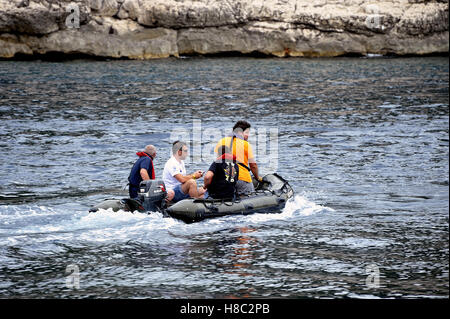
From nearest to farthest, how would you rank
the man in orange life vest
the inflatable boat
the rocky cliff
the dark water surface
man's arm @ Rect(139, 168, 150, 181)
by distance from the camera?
1. the dark water surface
2. the inflatable boat
3. man's arm @ Rect(139, 168, 150, 181)
4. the man in orange life vest
5. the rocky cliff

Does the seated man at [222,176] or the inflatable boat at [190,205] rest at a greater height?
the seated man at [222,176]

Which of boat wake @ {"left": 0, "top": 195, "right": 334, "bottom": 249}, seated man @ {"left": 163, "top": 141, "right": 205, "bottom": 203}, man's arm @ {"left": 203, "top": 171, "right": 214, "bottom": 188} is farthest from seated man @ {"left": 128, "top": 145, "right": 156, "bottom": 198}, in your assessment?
man's arm @ {"left": 203, "top": 171, "right": 214, "bottom": 188}

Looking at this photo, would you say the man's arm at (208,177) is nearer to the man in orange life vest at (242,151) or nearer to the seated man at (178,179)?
the seated man at (178,179)

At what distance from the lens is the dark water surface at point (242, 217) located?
9.91 meters

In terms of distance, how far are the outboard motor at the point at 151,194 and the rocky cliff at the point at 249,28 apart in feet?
A: 151

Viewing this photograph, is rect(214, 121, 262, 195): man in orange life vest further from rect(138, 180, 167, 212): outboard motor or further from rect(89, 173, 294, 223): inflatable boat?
rect(138, 180, 167, 212): outboard motor

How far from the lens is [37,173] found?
18188 mm

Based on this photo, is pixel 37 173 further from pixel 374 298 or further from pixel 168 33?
pixel 168 33

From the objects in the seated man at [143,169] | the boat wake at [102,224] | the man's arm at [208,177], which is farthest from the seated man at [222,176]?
the seated man at [143,169]

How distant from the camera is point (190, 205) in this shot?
1298cm

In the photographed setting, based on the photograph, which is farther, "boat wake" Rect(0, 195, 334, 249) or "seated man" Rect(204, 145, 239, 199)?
"seated man" Rect(204, 145, 239, 199)

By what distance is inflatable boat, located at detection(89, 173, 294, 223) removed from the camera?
1294 centimetres

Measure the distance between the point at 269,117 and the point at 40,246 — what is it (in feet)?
58.0

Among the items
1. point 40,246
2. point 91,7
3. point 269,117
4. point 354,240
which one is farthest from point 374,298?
point 91,7
